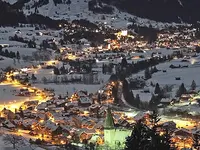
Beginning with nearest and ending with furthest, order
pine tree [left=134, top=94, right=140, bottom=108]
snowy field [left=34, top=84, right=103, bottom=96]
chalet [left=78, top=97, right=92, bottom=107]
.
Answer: chalet [left=78, top=97, right=92, bottom=107]
pine tree [left=134, top=94, right=140, bottom=108]
snowy field [left=34, top=84, right=103, bottom=96]

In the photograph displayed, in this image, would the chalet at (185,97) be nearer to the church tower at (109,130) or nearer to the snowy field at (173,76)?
the snowy field at (173,76)

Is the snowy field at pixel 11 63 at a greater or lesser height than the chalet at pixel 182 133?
greater

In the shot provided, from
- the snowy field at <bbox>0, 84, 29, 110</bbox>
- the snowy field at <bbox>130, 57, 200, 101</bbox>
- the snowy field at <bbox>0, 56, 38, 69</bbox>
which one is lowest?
the snowy field at <bbox>0, 84, 29, 110</bbox>

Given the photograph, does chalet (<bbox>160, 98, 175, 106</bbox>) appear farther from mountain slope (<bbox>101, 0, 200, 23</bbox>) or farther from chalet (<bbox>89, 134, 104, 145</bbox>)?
mountain slope (<bbox>101, 0, 200, 23</bbox>)

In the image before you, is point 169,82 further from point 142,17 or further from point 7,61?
point 142,17

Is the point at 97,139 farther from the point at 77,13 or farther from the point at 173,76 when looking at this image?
the point at 77,13

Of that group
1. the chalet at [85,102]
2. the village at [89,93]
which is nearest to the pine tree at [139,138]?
the village at [89,93]

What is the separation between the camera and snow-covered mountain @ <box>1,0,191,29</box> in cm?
14420

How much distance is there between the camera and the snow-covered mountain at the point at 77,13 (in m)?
144

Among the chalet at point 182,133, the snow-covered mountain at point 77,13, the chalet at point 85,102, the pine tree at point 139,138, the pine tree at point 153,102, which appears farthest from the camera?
the snow-covered mountain at point 77,13

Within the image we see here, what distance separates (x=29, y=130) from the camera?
29375 mm

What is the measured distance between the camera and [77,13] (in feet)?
497

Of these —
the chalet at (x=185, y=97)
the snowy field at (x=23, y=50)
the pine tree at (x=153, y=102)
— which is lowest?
the pine tree at (x=153, y=102)

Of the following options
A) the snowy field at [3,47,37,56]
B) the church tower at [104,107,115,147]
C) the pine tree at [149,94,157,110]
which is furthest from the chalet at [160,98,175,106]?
the snowy field at [3,47,37,56]
